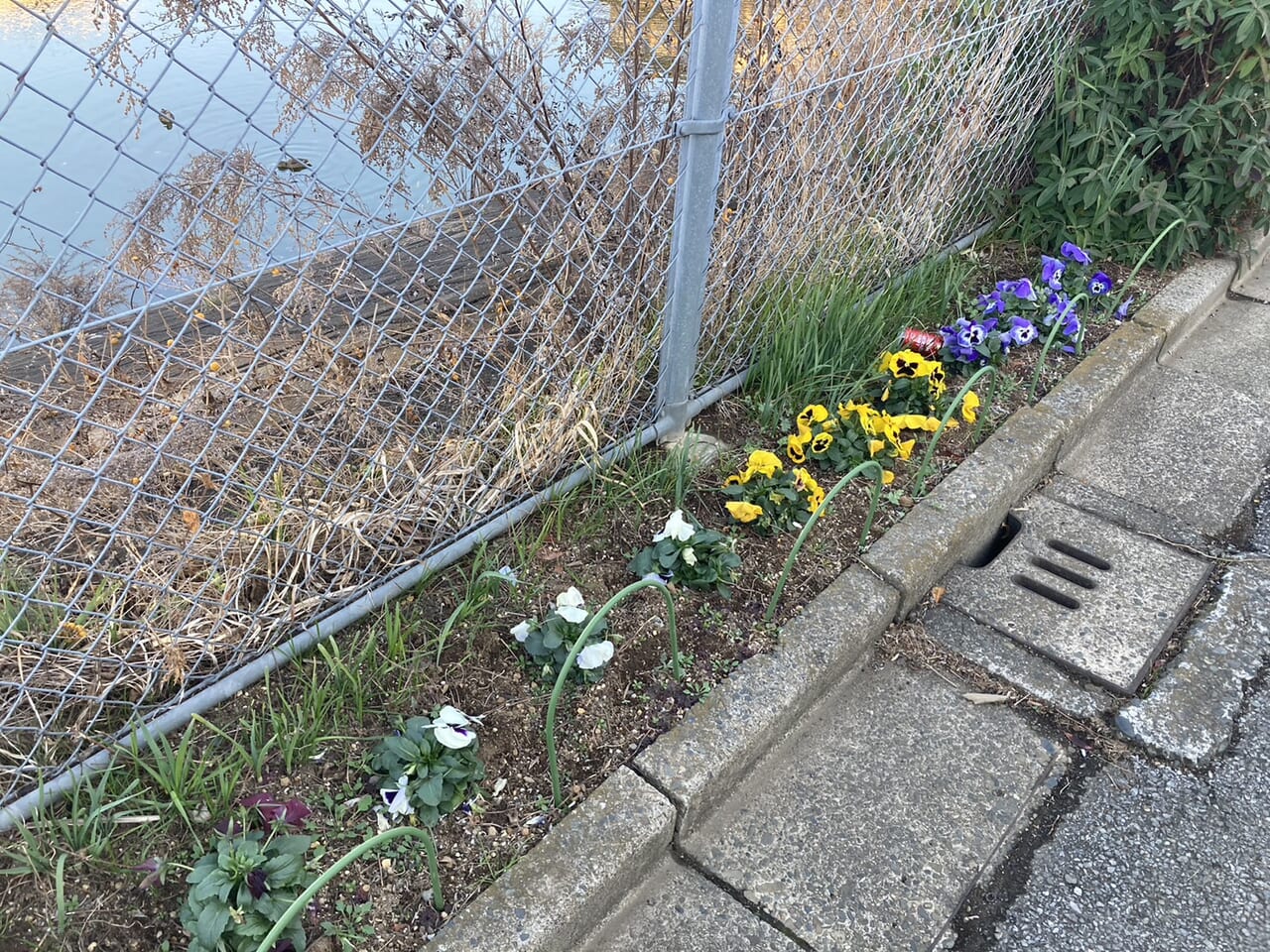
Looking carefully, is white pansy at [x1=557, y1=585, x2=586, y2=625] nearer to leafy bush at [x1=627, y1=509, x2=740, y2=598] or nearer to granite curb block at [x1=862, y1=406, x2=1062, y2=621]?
leafy bush at [x1=627, y1=509, x2=740, y2=598]

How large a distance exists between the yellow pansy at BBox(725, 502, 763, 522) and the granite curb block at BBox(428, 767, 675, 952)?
789mm

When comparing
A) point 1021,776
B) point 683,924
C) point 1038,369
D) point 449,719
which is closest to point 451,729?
point 449,719

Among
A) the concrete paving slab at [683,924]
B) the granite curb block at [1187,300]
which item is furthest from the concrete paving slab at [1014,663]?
the granite curb block at [1187,300]

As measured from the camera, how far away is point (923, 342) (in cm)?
303

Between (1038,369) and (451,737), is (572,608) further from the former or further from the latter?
(1038,369)

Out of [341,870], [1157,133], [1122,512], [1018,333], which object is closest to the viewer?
[341,870]

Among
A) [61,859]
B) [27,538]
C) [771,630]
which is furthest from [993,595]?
[27,538]

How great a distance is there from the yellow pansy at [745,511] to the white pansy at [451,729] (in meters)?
0.90

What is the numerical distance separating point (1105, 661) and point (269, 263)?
81.7 inches

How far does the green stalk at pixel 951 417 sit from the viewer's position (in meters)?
2.37

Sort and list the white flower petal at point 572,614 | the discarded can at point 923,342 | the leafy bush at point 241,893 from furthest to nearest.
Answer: the discarded can at point 923,342 → the white flower petal at point 572,614 → the leafy bush at point 241,893

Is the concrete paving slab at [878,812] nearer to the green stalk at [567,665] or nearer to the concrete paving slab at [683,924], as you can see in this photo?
the concrete paving slab at [683,924]

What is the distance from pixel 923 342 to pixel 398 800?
86.5 inches

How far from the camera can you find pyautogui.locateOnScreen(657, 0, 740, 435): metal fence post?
6.57 ft
